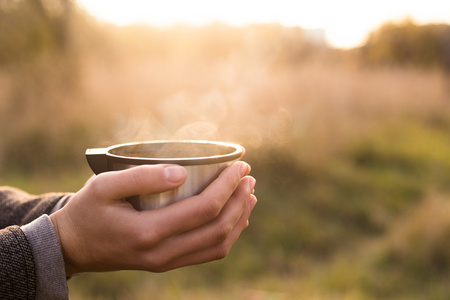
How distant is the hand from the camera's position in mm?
755

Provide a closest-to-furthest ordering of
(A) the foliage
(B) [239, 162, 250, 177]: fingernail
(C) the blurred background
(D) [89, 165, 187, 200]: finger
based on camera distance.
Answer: (D) [89, 165, 187, 200]: finger, (B) [239, 162, 250, 177]: fingernail, (C) the blurred background, (A) the foliage

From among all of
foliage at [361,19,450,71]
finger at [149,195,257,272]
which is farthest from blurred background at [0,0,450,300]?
foliage at [361,19,450,71]

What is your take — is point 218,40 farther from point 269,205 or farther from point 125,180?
point 125,180

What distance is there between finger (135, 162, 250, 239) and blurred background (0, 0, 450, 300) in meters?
1.79

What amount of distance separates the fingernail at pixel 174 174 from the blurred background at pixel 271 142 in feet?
6.11

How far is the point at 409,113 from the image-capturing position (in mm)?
8133

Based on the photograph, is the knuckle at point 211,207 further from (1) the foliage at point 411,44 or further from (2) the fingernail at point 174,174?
(1) the foliage at point 411,44

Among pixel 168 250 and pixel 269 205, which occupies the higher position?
pixel 168 250

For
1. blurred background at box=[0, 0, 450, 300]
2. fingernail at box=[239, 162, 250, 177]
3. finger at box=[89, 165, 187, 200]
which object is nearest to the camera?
finger at box=[89, 165, 187, 200]

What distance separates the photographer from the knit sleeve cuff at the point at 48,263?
794 millimetres

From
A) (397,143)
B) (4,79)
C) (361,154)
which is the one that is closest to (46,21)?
(4,79)

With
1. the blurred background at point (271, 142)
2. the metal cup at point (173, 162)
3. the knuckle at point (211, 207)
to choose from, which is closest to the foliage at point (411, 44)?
the blurred background at point (271, 142)

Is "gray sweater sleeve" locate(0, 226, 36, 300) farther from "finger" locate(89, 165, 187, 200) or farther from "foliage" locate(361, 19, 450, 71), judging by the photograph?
"foliage" locate(361, 19, 450, 71)

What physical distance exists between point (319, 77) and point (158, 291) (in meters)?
6.76
